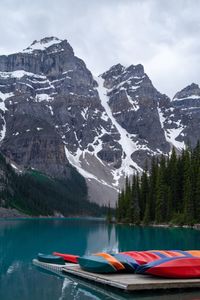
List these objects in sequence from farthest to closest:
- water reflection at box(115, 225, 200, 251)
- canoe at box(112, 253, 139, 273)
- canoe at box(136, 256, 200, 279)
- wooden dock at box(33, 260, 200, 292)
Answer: water reflection at box(115, 225, 200, 251)
canoe at box(112, 253, 139, 273)
canoe at box(136, 256, 200, 279)
wooden dock at box(33, 260, 200, 292)

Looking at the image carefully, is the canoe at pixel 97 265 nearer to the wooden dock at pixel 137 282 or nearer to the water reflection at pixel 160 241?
the wooden dock at pixel 137 282

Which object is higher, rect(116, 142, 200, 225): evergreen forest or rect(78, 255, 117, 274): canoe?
rect(116, 142, 200, 225): evergreen forest

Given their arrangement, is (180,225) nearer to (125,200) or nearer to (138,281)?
(125,200)

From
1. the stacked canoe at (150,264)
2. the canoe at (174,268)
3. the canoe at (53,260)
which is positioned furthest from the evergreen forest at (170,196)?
the canoe at (174,268)

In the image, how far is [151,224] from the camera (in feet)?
330

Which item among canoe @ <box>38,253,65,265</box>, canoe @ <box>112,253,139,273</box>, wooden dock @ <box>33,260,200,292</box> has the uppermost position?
canoe @ <box>112,253,139,273</box>

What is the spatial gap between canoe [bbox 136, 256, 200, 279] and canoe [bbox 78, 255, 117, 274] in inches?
71.9

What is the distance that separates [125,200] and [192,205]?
1455 inches

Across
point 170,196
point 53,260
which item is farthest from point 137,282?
point 170,196

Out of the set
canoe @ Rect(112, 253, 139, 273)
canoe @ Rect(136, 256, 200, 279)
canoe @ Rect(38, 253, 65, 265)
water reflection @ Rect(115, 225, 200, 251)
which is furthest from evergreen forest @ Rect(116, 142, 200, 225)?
canoe @ Rect(136, 256, 200, 279)

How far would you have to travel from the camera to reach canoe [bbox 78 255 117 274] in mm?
26000

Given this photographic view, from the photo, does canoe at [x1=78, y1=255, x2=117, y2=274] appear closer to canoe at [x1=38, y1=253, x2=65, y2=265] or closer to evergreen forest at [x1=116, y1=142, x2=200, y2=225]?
canoe at [x1=38, y1=253, x2=65, y2=265]

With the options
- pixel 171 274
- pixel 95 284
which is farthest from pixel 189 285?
pixel 95 284

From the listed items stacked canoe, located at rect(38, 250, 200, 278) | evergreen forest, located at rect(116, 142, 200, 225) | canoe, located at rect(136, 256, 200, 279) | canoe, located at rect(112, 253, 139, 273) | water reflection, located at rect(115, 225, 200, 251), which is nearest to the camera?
canoe, located at rect(136, 256, 200, 279)
